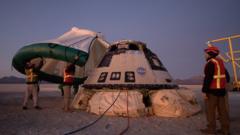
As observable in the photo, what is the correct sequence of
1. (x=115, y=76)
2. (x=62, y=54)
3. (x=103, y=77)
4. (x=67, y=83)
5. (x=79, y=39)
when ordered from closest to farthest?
(x=67, y=83) → (x=115, y=76) → (x=103, y=77) → (x=62, y=54) → (x=79, y=39)

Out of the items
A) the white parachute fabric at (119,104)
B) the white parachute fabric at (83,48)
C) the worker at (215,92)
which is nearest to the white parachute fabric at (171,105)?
the white parachute fabric at (119,104)

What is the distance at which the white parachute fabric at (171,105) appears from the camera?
8.89m

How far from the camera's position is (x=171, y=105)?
29.1 ft

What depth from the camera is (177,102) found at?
9.00 metres

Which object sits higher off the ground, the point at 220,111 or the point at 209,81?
the point at 209,81

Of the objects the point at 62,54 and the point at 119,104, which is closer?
the point at 119,104

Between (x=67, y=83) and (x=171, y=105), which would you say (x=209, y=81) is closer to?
(x=171, y=105)

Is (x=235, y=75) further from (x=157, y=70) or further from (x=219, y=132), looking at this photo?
(x=219, y=132)

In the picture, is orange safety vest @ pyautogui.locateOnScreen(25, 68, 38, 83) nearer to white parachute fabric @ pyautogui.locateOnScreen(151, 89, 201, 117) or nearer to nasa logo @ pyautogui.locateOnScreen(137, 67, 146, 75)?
nasa logo @ pyautogui.locateOnScreen(137, 67, 146, 75)

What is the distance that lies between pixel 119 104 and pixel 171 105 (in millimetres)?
1949

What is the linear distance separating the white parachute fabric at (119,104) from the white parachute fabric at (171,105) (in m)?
0.61

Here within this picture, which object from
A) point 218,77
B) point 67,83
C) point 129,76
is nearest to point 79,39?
point 67,83

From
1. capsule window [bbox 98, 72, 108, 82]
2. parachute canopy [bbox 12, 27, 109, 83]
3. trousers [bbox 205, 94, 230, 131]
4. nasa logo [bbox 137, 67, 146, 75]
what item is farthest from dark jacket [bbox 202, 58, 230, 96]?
parachute canopy [bbox 12, 27, 109, 83]

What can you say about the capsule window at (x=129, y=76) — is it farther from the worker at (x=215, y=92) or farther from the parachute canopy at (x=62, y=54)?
the worker at (x=215, y=92)
